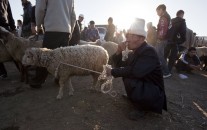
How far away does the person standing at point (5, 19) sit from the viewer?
7344mm

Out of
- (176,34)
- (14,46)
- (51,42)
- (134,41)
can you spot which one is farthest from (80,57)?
(176,34)

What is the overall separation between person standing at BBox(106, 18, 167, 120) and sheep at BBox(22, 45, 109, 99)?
2.96 feet

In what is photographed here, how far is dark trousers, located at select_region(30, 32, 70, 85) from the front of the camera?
227 inches

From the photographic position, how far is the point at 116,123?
4.54 metres

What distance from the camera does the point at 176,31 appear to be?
9102 mm

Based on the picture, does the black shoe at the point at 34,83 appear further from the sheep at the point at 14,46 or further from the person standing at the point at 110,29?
the person standing at the point at 110,29

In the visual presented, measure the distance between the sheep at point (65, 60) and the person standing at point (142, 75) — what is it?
903mm

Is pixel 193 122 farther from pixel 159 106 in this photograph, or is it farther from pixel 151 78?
pixel 151 78

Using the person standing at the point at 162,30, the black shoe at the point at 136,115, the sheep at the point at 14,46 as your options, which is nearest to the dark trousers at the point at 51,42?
the sheep at the point at 14,46

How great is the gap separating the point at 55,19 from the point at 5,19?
2.54 metres

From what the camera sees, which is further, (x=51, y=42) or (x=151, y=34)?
(x=151, y=34)

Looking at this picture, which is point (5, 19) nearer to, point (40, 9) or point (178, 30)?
point (40, 9)

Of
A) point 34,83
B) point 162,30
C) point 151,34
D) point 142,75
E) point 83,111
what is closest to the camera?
point 142,75

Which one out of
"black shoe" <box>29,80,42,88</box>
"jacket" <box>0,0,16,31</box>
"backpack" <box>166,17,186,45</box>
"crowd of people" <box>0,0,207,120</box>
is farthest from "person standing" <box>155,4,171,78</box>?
"jacket" <box>0,0,16,31</box>
